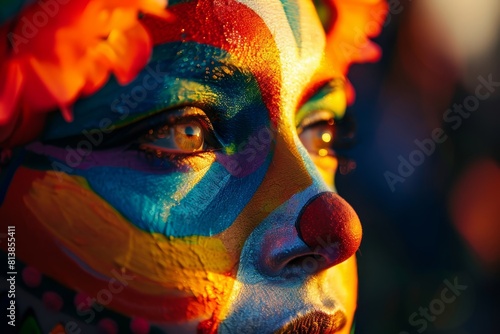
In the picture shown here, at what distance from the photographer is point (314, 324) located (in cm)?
129

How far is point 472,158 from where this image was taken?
225 cm

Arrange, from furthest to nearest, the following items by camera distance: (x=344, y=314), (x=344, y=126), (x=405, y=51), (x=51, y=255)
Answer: (x=405, y=51), (x=344, y=126), (x=344, y=314), (x=51, y=255)

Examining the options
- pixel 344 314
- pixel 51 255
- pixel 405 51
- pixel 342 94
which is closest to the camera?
pixel 51 255

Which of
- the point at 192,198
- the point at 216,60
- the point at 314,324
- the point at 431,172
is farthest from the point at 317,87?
the point at 431,172

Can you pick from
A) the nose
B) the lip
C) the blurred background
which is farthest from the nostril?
the blurred background

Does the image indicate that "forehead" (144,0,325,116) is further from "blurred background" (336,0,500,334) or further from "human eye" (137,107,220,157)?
"blurred background" (336,0,500,334)

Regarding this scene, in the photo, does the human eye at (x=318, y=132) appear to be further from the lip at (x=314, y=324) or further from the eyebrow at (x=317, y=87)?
the lip at (x=314, y=324)

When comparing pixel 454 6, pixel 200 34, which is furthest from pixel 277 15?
pixel 454 6

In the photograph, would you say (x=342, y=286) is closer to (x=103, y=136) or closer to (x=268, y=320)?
(x=268, y=320)

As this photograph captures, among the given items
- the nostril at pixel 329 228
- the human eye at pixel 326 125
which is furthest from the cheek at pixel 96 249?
the human eye at pixel 326 125

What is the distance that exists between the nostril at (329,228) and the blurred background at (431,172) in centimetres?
88

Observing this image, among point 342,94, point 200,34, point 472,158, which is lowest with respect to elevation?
point 472,158

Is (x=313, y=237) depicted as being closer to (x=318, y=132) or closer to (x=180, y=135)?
(x=180, y=135)

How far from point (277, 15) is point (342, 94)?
283mm
